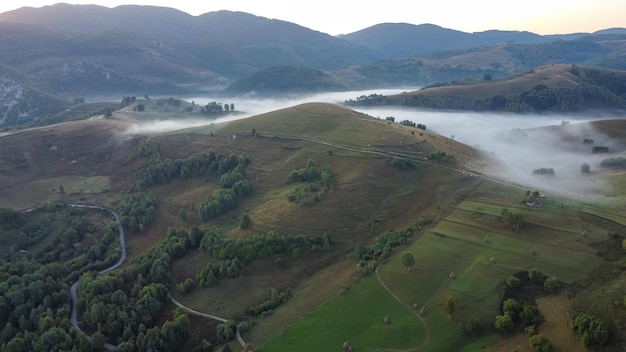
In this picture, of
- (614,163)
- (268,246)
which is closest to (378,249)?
(268,246)

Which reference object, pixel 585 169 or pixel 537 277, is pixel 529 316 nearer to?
pixel 537 277

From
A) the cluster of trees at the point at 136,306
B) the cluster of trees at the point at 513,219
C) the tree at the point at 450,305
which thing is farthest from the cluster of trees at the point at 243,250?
the cluster of trees at the point at 513,219

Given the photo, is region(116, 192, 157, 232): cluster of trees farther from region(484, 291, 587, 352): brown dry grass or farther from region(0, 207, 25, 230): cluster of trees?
region(484, 291, 587, 352): brown dry grass

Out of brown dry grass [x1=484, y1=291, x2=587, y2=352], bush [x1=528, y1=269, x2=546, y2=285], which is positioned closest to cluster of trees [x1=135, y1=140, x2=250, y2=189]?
bush [x1=528, y1=269, x2=546, y2=285]

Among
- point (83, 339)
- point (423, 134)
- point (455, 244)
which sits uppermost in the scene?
point (423, 134)

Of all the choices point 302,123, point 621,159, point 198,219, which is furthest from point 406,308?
point 302,123

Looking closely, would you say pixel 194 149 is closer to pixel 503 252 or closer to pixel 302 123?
pixel 302 123
